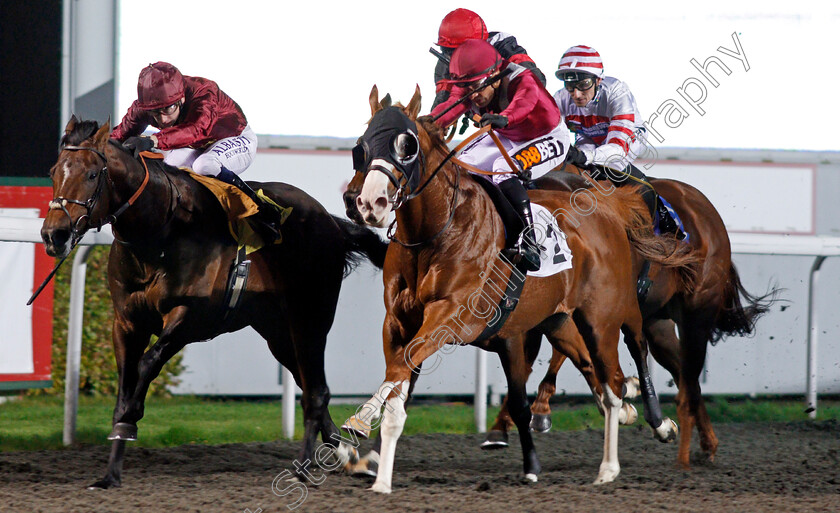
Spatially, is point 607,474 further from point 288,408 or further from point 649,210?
point 288,408

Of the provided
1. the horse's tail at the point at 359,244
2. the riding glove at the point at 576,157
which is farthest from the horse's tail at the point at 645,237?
the horse's tail at the point at 359,244

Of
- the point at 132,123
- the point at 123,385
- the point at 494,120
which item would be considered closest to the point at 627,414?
the point at 494,120

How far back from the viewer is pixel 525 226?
4.10m

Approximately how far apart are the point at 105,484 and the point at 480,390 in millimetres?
2627

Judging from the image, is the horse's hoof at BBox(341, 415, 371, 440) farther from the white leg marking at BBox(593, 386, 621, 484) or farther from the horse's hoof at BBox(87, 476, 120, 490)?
the white leg marking at BBox(593, 386, 621, 484)

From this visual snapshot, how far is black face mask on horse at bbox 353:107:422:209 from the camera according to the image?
11.4 feet

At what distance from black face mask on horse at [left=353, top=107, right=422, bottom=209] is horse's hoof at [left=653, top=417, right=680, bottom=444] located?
2221 millimetres

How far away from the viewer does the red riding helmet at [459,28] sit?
14.3 feet

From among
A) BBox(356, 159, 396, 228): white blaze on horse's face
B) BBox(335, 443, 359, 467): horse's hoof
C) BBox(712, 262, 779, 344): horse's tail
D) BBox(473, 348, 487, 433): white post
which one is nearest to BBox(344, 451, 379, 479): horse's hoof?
BBox(335, 443, 359, 467): horse's hoof

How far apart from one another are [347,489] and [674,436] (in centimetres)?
199

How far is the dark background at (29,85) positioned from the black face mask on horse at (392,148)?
405cm

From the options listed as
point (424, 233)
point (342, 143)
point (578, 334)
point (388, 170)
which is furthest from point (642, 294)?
point (342, 143)

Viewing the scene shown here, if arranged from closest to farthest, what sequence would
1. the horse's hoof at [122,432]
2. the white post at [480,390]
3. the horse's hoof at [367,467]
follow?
the horse's hoof at [122,432]
the horse's hoof at [367,467]
the white post at [480,390]

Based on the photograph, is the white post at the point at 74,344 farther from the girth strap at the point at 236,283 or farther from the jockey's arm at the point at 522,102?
the jockey's arm at the point at 522,102
